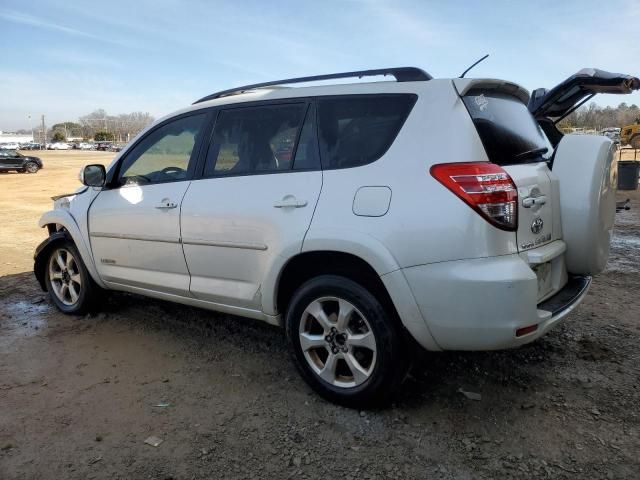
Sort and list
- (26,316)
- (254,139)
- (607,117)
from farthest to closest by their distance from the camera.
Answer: (607,117) → (26,316) → (254,139)

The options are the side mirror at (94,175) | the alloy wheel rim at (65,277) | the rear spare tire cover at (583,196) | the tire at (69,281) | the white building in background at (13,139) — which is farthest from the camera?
the white building in background at (13,139)

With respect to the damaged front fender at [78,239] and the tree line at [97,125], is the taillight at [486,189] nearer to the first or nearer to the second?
the damaged front fender at [78,239]

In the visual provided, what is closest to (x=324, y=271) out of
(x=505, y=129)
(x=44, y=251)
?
(x=505, y=129)

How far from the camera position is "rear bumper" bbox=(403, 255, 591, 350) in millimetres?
2428

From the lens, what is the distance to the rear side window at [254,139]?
3221 mm

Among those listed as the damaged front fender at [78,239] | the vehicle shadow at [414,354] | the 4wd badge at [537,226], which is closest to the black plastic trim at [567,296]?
the 4wd badge at [537,226]

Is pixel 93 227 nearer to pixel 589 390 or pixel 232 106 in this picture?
pixel 232 106

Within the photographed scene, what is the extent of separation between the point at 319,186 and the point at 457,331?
1.09m

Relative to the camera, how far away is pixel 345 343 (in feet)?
9.56

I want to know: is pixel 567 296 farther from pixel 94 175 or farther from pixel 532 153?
pixel 94 175

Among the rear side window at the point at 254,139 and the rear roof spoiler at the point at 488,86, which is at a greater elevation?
the rear roof spoiler at the point at 488,86

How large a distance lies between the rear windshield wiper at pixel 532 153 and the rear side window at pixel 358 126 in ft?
2.18

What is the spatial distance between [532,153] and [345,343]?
1.54 m

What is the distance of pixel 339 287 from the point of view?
9.31 ft
